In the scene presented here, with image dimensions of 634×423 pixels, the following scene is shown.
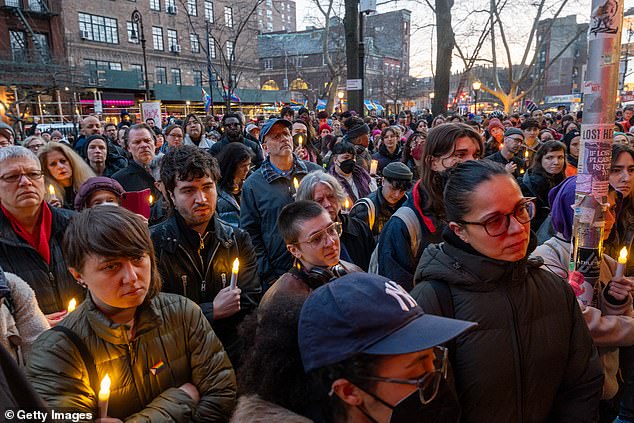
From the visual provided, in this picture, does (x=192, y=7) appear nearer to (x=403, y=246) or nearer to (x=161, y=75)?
(x=161, y=75)

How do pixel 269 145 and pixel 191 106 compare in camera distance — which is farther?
pixel 191 106

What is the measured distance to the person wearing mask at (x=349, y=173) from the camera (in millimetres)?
5656

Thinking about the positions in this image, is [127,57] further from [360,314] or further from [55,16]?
[360,314]

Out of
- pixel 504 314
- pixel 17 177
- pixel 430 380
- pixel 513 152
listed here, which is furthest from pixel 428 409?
pixel 513 152

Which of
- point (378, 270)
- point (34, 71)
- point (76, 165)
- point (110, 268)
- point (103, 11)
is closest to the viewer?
point (110, 268)

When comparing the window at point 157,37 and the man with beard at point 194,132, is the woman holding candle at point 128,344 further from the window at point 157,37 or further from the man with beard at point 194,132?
the window at point 157,37

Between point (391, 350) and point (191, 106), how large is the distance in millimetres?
41929

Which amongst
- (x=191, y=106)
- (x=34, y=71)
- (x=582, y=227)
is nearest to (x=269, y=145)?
(x=582, y=227)

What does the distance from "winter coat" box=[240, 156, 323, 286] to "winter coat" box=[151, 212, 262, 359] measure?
76 cm

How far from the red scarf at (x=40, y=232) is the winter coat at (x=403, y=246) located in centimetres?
235

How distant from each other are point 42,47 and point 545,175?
38093mm

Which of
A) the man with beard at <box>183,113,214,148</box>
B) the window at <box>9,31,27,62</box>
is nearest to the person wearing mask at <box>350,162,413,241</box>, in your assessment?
the man with beard at <box>183,113,214,148</box>

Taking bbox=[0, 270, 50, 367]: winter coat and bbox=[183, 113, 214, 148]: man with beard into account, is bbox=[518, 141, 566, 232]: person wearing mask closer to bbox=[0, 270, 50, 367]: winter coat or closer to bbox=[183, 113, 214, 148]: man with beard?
bbox=[0, 270, 50, 367]: winter coat

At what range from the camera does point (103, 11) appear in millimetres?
39594
